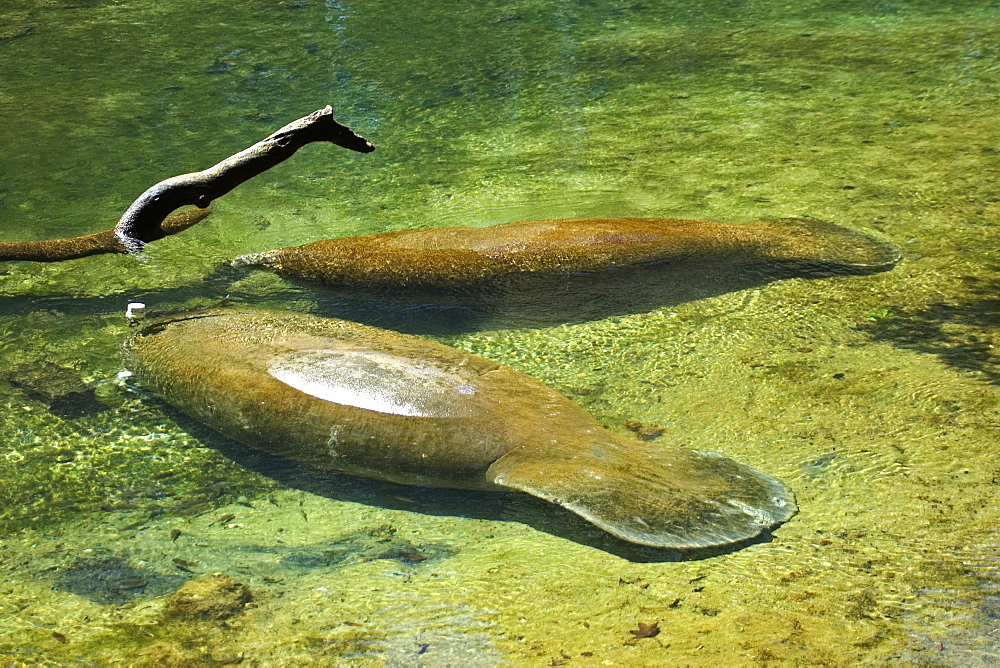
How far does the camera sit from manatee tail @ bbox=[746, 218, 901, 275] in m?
5.40

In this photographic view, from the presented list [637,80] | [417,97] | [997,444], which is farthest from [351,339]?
[637,80]

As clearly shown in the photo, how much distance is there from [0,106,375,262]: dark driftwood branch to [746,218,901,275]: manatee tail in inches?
91.1

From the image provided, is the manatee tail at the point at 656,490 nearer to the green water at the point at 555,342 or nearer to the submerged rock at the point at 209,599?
the green water at the point at 555,342

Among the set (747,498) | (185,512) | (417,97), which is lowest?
(185,512)

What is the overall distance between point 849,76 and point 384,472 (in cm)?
623

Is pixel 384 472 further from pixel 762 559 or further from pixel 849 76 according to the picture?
pixel 849 76

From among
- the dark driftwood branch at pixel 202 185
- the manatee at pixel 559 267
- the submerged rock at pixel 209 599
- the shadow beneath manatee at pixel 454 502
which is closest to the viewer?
the submerged rock at pixel 209 599

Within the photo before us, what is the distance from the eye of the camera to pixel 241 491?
4.07m

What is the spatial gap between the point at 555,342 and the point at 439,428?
1.28 metres

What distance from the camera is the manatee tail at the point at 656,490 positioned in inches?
132

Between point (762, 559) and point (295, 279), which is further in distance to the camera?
point (295, 279)

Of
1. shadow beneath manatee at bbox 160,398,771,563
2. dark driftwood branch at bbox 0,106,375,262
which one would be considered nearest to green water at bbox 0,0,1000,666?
shadow beneath manatee at bbox 160,398,771,563

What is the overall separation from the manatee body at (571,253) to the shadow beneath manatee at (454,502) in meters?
1.51

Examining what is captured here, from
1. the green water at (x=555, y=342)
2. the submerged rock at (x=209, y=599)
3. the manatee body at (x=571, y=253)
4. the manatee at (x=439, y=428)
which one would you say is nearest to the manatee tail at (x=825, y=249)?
the manatee body at (x=571, y=253)
